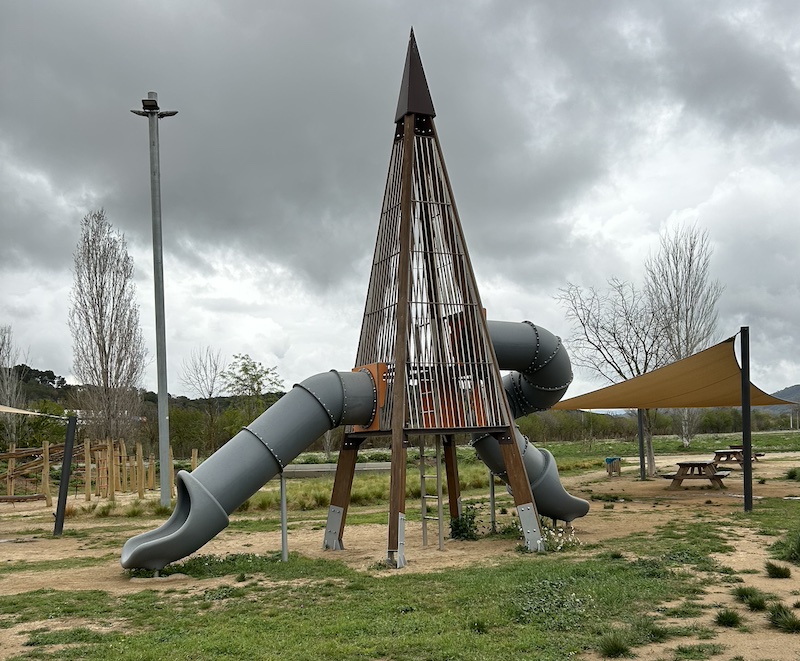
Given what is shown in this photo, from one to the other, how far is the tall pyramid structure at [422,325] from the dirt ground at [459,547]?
1048 mm

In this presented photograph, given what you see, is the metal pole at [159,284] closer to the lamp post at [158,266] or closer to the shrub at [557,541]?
A: the lamp post at [158,266]

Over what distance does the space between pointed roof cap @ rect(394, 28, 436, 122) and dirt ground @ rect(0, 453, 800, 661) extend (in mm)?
5876

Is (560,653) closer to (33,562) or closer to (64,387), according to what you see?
(33,562)

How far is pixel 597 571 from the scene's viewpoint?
8023mm

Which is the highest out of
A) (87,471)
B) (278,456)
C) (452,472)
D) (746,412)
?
(746,412)

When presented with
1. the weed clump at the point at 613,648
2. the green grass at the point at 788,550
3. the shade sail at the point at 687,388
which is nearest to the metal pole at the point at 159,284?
the shade sail at the point at 687,388

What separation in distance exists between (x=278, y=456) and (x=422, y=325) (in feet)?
8.15

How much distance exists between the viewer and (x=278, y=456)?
378 inches

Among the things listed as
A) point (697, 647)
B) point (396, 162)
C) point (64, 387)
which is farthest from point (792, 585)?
point (64, 387)

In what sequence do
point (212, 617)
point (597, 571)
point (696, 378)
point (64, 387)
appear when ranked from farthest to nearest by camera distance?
point (64, 387), point (696, 378), point (597, 571), point (212, 617)

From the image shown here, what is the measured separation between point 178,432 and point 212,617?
37.1 metres

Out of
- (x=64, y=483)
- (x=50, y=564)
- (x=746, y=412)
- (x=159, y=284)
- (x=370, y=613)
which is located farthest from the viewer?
(x=159, y=284)

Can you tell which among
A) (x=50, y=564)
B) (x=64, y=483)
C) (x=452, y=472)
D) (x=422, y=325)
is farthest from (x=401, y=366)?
(x=64, y=483)

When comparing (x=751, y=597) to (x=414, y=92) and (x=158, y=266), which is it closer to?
(x=414, y=92)
